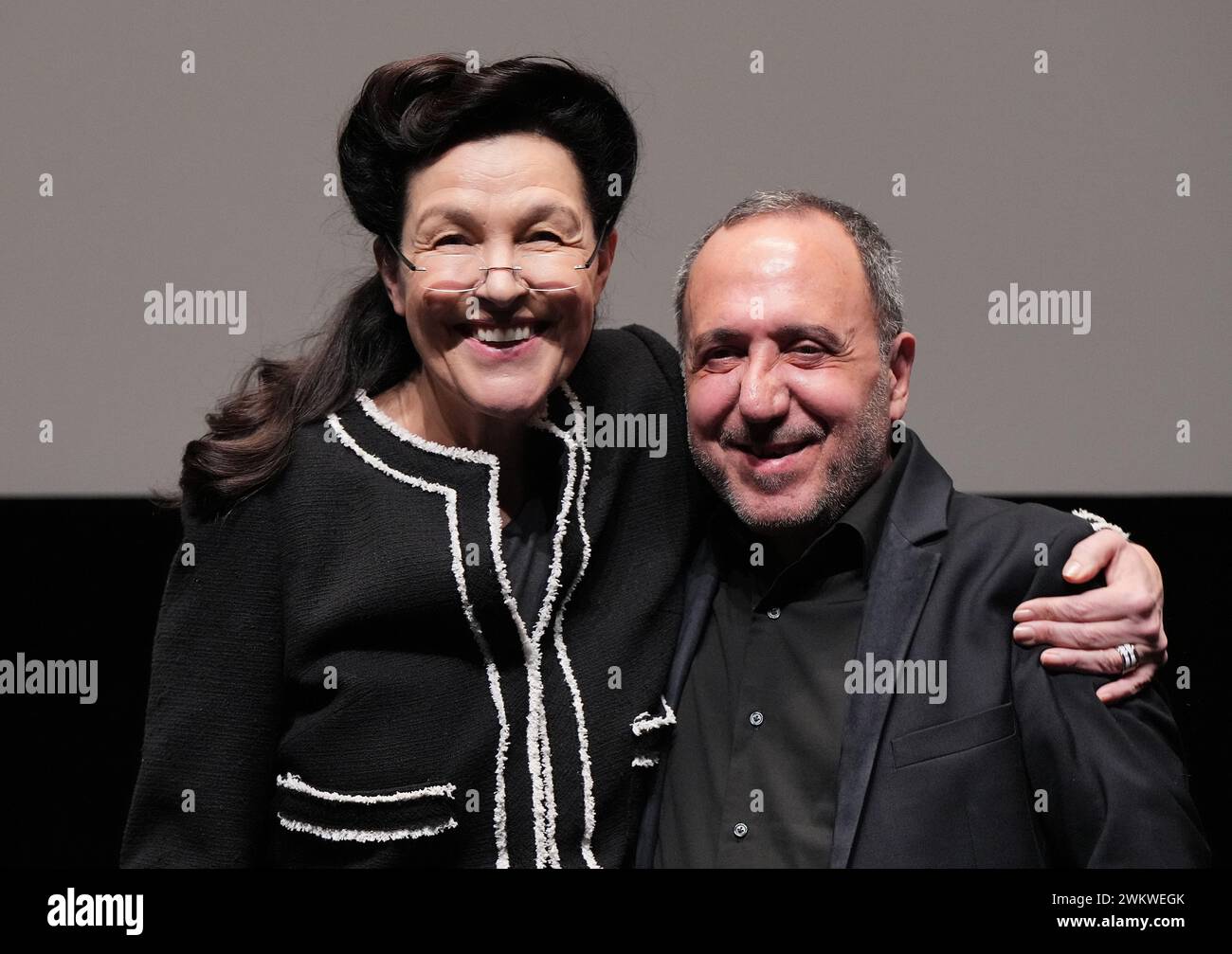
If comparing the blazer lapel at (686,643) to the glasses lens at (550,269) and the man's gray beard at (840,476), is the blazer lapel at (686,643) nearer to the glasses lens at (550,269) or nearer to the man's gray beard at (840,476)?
the man's gray beard at (840,476)

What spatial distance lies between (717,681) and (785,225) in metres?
0.70

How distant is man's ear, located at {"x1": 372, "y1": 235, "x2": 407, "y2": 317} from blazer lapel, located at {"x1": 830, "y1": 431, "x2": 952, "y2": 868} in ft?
2.67

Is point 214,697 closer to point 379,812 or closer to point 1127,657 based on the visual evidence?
point 379,812

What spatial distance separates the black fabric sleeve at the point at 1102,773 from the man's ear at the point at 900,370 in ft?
1.45

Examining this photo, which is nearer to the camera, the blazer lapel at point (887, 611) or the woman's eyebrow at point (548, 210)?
the blazer lapel at point (887, 611)

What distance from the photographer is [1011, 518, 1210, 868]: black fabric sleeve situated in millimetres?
1850

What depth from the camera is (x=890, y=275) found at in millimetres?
2127

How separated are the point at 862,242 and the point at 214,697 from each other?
1183mm

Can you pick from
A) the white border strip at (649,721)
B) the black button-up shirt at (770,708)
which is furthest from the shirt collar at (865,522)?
the white border strip at (649,721)

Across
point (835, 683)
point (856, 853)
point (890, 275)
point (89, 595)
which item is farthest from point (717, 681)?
point (89, 595)

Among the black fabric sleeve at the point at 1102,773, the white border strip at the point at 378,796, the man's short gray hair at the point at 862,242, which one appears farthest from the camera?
the man's short gray hair at the point at 862,242

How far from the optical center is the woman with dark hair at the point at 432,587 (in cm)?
199

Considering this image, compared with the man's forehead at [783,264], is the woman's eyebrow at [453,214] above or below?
above
